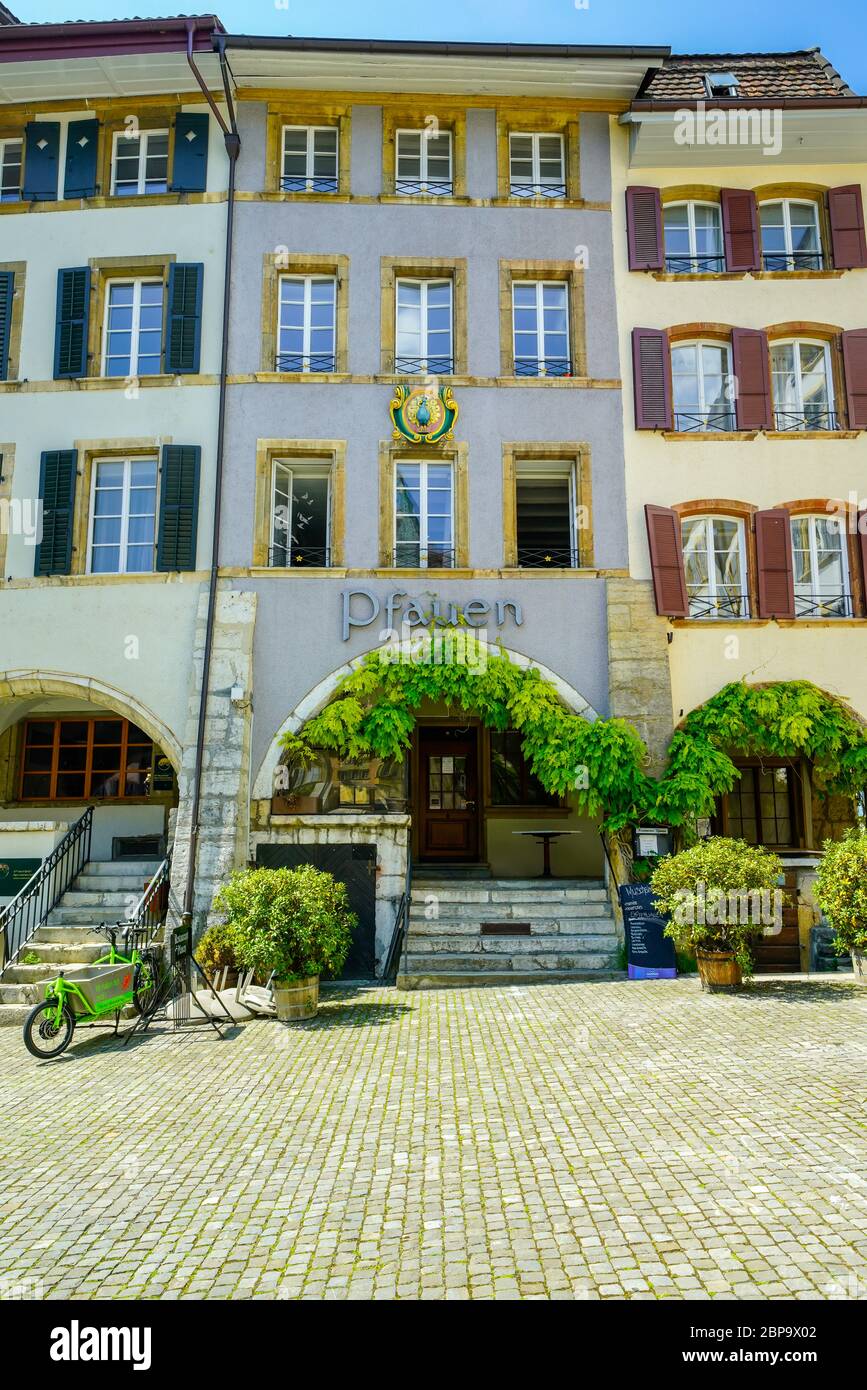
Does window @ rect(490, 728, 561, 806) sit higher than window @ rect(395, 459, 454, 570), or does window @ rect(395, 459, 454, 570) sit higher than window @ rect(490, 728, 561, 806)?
window @ rect(395, 459, 454, 570)

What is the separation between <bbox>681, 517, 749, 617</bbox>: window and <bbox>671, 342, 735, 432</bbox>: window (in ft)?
5.19

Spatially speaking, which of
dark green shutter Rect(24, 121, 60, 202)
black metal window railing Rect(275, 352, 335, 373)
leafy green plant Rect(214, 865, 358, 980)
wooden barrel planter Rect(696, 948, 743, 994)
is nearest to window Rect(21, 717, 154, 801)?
leafy green plant Rect(214, 865, 358, 980)

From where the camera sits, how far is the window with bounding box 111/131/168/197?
1514 centimetres

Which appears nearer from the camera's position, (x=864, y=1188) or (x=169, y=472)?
(x=864, y=1188)

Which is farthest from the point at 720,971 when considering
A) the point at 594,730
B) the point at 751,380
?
the point at 751,380

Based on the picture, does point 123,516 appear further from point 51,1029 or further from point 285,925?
point 51,1029

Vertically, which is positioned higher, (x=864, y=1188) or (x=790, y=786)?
(x=790, y=786)

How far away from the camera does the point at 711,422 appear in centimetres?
1461

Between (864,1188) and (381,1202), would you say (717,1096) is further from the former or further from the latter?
(381,1202)

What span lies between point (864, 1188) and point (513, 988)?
6352mm

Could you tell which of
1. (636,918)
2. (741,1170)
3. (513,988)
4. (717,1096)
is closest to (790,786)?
(636,918)

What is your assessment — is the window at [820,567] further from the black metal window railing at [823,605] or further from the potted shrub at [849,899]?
the potted shrub at [849,899]

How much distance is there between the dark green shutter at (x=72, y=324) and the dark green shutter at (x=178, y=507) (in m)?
2.09

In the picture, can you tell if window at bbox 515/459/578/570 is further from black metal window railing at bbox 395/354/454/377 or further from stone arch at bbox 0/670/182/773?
stone arch at bbox 0/670/182/773
